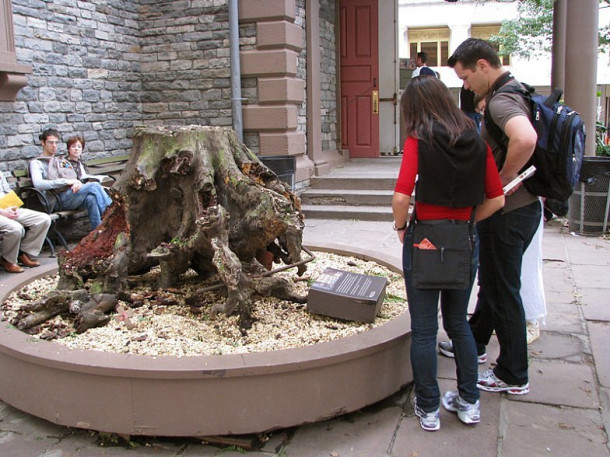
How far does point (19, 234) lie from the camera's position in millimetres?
6035

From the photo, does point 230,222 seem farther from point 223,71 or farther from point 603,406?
point 223,71

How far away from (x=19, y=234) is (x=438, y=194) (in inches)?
185

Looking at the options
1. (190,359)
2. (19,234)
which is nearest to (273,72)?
(19,234)

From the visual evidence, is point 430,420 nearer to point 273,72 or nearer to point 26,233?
point 26,233

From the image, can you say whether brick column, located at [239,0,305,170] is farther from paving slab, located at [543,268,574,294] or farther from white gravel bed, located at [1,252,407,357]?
white gravel bed, located at [1,252,407,357]

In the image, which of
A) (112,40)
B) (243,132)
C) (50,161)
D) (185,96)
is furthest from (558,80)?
(50,161)

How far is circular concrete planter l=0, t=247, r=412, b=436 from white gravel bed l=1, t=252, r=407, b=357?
0.26 metres

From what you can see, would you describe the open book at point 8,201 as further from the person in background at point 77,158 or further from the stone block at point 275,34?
the stone block at point 275,34

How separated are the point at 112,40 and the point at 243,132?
87.3 inches

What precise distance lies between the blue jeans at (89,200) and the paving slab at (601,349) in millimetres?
5175

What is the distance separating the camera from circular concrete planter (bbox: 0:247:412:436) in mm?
2795

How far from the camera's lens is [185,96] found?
9.30m

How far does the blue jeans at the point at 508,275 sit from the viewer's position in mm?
3102

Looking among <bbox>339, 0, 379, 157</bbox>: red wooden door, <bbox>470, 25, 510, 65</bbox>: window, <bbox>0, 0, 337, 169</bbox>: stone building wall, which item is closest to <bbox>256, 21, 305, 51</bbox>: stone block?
<bbox>0, 0, 337, 169</bbox>: stone building wall
